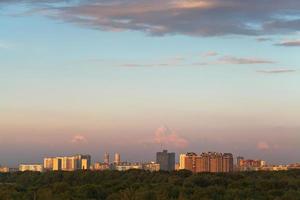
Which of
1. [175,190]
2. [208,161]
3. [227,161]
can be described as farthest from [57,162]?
[175,190]

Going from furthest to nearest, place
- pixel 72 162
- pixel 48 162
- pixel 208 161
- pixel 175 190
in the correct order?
1. pixel 48 162
2. pixel 72 162
3. pixel 208 161
4. pixel 175 190

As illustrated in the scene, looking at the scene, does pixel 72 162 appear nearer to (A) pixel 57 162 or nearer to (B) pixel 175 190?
(A) pixel 57 162

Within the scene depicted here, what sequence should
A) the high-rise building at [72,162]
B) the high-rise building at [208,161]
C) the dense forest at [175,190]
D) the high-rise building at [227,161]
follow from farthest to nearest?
the high-rise building at [72,162], the high-rise building at [227,161], the high-rise building at [208,161], the dense forest at [175,190]

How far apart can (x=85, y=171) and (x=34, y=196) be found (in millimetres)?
28807

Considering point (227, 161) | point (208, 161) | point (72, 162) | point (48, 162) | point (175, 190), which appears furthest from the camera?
point (48, 162)

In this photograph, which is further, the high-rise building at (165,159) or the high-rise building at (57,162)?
the high-rise building at (57,162)

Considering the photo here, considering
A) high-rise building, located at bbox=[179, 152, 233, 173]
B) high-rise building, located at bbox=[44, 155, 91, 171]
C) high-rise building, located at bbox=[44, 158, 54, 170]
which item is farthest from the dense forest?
high-rise building, located at bbox=[44, 158, 54, 170]

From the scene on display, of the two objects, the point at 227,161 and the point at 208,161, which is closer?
the point at 208,161

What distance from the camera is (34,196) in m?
54.5

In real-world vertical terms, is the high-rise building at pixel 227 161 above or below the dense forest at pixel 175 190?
above

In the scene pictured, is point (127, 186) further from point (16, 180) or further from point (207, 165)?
point (207, 165)

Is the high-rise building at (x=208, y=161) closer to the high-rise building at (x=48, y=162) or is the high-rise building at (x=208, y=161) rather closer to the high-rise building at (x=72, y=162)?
the high-rise building at (x=72, y=162)

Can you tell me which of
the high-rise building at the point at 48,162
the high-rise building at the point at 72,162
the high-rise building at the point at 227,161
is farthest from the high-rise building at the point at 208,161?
the high-rise building at the point at 48,162

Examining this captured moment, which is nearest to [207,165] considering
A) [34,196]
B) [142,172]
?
[142,172]
